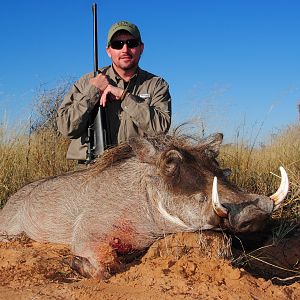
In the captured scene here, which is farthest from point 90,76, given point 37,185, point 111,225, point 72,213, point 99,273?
point 99,273

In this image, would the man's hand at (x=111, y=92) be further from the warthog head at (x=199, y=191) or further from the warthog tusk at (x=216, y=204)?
the warthog tusk at (x=216, y=204)

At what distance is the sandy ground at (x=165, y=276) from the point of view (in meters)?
2.85

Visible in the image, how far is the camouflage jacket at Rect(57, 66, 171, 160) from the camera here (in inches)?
199

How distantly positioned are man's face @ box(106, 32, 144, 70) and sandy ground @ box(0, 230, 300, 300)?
95.6 inches

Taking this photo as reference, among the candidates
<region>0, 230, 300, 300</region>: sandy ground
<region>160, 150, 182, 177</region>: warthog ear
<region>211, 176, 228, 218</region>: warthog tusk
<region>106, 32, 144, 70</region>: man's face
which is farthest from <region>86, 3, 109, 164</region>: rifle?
<region>211, 176, 228, 218</region>: warthog tusk

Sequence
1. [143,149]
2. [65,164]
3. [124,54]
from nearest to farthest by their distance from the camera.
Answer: [143,149] < [124,54] < [65,164]

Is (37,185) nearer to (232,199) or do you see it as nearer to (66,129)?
(66,129)

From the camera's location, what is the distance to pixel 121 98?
16.6 feet

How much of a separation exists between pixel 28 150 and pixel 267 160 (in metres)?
3.48

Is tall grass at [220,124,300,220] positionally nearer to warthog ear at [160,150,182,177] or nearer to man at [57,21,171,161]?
man at [57,21,171,161]

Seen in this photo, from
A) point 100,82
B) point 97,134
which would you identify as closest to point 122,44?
point 100,82

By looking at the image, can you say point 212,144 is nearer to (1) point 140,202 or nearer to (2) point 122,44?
(1) point 140,202

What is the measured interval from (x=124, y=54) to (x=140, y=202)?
7.74 ft

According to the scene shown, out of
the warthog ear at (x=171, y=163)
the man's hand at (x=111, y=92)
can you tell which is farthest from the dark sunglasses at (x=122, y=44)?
the warthog ear at (x=171, y=163)
